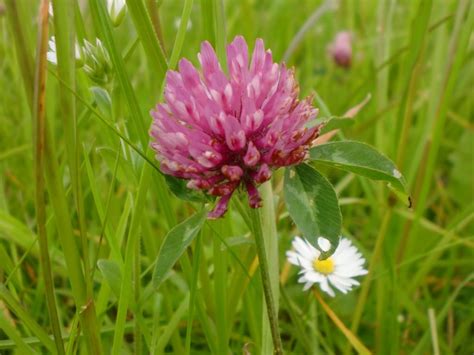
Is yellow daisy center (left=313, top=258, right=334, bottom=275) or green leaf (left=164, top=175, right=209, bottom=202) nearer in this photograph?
green leaf (left=164, top=175, right=209, bottom=202)

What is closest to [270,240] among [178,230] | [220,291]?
[220,291]

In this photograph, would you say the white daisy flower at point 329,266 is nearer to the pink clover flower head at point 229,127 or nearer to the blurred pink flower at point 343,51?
the pink clover flower head at point 229,127

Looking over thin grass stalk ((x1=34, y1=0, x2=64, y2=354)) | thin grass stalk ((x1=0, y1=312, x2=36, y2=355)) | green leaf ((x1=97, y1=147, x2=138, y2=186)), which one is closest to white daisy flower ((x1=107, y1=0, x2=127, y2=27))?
green leaf ((x1=97, y1=147, x2=138, y2=186))

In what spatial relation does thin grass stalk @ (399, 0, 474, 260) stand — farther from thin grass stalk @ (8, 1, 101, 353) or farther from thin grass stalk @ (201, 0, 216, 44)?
thin grass stalk @ (8, 1, 101, 353)

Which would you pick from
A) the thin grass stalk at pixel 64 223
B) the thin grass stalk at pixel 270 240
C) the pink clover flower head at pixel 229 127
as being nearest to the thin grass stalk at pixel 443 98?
the thin grass stalk at pixel 270 240

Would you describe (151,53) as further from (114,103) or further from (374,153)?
(374,153)

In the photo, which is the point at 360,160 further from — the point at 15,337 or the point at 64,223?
the point at 15,337

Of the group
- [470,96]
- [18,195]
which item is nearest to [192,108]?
[18,195]
